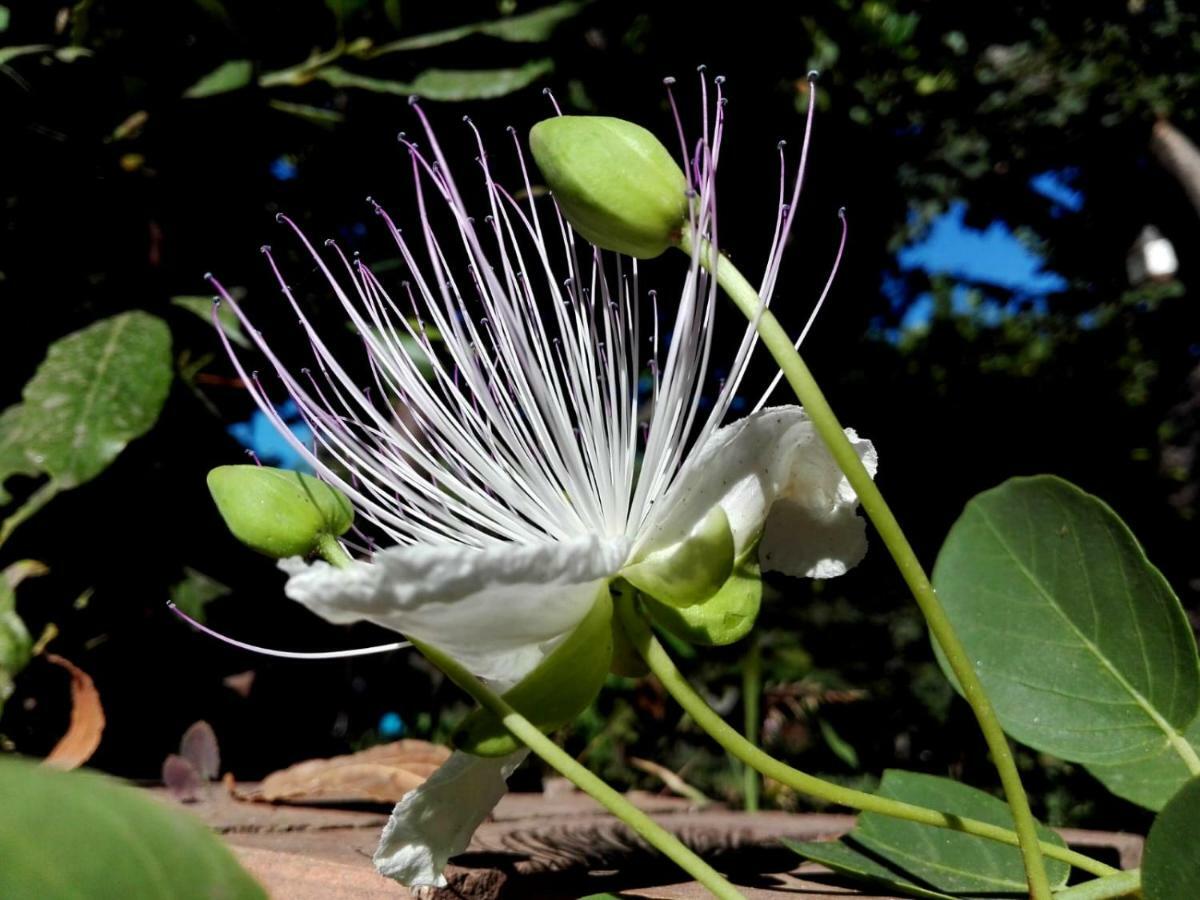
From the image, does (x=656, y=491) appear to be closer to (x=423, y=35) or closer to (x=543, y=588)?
(x=543, y=588)

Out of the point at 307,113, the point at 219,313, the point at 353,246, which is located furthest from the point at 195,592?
the point at 307,113

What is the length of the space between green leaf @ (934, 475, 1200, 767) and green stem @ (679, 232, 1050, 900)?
8.3 inches

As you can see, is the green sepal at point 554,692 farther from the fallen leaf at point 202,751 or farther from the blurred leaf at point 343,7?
the blurred leaf at point 343,7

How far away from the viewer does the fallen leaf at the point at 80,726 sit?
1.15 metres

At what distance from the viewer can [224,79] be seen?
4.45 feet

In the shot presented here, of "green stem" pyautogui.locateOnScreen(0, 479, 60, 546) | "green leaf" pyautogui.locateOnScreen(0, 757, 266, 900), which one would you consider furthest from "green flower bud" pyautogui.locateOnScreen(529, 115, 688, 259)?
"green stem" pyautogui.locateOnScreen(0, 479, 60, 546)

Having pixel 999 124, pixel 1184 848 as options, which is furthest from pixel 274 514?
pixel 999 124

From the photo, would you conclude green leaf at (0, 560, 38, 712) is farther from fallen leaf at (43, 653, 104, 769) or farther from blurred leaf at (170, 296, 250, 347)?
blurred leaf at (170, 296, 250, 347)

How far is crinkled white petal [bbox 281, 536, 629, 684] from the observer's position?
0.48m

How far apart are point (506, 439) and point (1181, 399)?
8.32 feet

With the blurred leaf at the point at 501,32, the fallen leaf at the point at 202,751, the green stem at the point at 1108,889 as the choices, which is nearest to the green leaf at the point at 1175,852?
the green stem at the point at 1108,889

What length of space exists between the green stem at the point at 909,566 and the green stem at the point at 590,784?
0.14m

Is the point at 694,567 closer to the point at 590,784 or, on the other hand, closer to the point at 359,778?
the point at 590,784

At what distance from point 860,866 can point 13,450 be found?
958 millimetres
